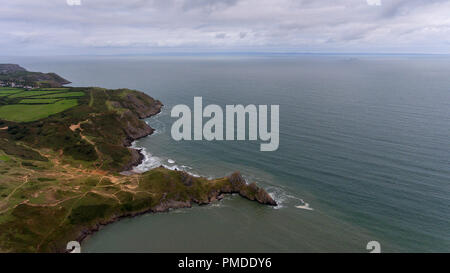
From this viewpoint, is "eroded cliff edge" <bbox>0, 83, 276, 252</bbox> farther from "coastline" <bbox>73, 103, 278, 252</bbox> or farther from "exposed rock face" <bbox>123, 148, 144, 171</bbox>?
"exposed rock face" <bbox>123, 148, 144, 171</bbox>

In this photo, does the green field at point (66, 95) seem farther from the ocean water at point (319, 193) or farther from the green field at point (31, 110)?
the ocean water at point (319, 193)

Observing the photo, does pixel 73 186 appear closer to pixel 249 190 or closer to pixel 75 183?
pixel 75 183

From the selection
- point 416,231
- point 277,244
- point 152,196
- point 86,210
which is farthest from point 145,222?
point 416,231

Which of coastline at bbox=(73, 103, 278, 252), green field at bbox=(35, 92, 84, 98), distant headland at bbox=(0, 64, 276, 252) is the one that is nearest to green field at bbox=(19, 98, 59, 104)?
green field at bbox=(35, 92, 84, 98)

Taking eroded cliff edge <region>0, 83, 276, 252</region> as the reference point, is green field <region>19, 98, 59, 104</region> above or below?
above

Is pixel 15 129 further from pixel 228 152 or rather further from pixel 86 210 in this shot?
pixel 228 152

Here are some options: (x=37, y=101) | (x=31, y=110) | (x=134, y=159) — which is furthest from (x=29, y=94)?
(x=134, y=159)

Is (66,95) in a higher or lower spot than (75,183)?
higher

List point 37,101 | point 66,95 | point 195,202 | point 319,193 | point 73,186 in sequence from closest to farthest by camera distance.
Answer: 1. point 319,193
2. point 195,202
3. point 73,186
4. point 37,101
5. point 66,95
